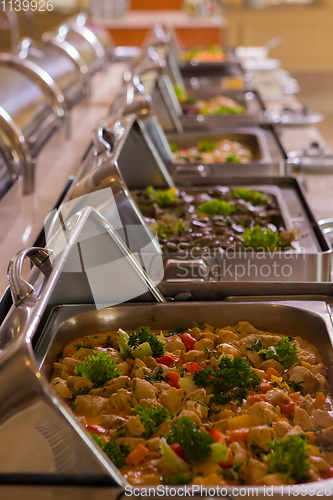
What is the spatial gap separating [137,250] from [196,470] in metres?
0.68

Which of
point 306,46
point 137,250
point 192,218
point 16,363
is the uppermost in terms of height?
point 16,363

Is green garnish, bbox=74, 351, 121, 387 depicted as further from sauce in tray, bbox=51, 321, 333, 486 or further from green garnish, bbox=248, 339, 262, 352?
green garnish, bbox=248, 339, 262, 352

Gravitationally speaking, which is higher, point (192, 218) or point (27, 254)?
point (27, 254)

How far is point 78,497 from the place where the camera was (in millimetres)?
812

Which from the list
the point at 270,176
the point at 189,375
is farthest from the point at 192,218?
the point at 189,375

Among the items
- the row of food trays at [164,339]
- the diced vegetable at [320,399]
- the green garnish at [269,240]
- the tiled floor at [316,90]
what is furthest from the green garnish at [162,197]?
the tiled floor at [316,90]

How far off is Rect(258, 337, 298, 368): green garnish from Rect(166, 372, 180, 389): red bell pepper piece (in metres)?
0.20

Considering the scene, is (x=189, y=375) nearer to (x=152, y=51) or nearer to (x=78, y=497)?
(x=78, y=497)

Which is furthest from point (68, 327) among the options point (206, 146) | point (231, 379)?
point (206, 146)

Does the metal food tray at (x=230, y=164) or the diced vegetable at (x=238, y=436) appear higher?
the diced vegetable at (x=238, y=436)

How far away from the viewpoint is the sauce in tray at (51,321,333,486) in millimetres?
915

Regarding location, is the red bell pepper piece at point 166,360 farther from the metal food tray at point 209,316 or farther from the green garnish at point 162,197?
the green garnish at point 162,197

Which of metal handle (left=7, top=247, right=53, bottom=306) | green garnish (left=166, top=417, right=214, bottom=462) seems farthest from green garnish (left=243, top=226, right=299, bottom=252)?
metal handle (left=7, top=247, right=53, bottom=306)

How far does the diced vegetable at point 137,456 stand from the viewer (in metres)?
0.95
